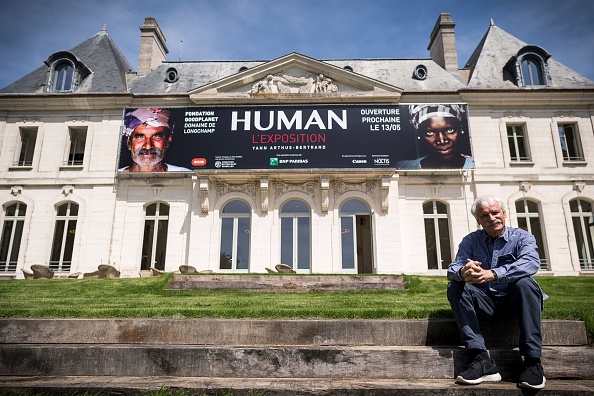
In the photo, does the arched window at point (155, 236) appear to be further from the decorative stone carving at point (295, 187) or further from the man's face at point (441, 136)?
the man's face at point (441, 136)

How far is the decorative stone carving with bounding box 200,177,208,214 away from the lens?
15.2m

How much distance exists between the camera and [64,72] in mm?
17734

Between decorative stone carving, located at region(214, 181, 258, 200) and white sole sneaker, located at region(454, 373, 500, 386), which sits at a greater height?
decorative stone carving, located at region(214, 181, 258, 200)

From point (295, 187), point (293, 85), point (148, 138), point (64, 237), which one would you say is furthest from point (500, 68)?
point (64, 237)

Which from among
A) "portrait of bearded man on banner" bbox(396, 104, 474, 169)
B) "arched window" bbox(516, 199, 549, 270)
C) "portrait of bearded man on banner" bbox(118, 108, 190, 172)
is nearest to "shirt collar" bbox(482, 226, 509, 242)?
"portrait of bearded man on banner" bbox(396, 104, 474, 169)

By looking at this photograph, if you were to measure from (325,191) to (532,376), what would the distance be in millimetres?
12587

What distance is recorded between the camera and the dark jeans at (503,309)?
10.00 feet

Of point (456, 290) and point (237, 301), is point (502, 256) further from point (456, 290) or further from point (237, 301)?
point (237, 301)

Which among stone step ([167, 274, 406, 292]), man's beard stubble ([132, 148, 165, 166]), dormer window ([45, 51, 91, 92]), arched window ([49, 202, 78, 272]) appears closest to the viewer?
stone step ([167, 274, 406, 292])

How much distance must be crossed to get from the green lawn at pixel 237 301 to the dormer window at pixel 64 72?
420 inches

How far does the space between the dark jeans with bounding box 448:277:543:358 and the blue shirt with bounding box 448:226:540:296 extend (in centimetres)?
7

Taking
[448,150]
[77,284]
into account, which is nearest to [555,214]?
[448,150]

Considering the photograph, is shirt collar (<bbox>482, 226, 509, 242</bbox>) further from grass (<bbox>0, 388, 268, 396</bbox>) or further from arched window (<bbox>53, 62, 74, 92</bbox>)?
arched window (<bbox>53, 62, 74, 92</bbox>)

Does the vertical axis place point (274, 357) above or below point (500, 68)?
below
